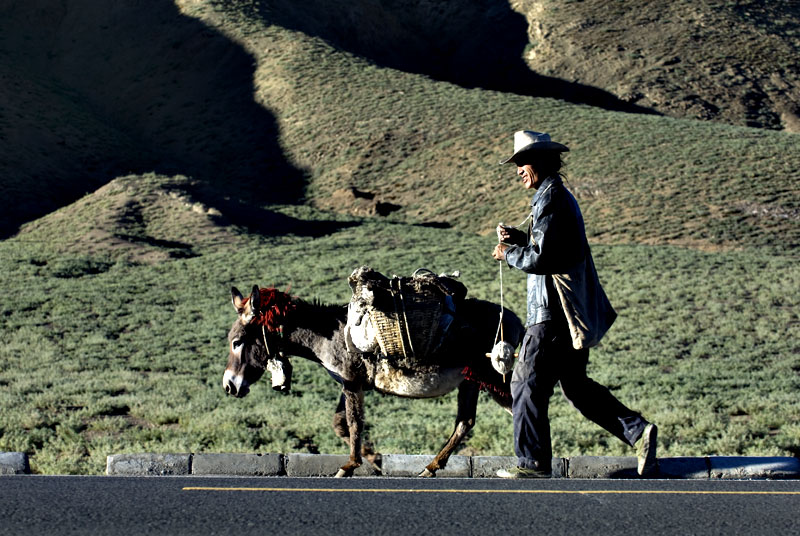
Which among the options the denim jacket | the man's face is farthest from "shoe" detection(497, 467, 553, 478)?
the man's face

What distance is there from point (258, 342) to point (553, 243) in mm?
2364

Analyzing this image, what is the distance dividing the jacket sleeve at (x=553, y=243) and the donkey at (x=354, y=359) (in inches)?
34.1

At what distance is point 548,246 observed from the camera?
598 centimetres

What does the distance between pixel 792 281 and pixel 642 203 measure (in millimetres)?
12628

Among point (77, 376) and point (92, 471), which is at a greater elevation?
point (77, 376)

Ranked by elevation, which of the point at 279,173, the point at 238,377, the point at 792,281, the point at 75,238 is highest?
the point at 279,173

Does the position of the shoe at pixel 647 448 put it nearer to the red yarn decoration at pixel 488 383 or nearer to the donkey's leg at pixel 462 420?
the red yarn decoration at pixel 488 383

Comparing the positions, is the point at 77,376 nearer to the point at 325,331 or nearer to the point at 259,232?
the point at 325,331

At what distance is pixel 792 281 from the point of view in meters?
21.6

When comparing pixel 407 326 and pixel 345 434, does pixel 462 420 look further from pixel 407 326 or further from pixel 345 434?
pixel 345 434

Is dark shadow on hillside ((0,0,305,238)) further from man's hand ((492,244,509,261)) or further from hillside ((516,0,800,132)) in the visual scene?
man's hand ((492,244,509,261))

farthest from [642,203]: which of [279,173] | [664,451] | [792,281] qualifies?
[664,451]

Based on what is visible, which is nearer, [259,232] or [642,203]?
[259,232]

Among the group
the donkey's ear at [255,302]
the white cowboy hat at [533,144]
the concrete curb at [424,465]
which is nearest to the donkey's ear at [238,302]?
the donkey's ear at [255,302]
